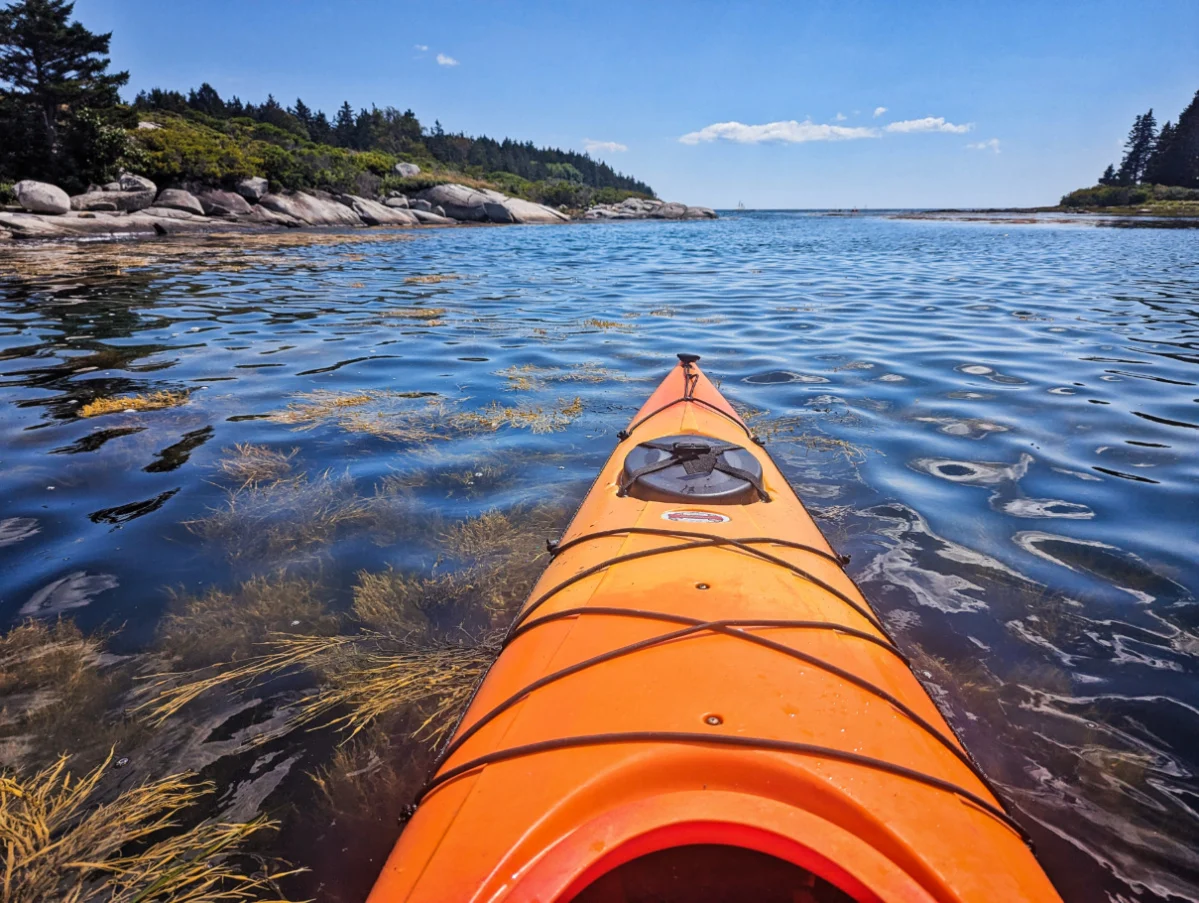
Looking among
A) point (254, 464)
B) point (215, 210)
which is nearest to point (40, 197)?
point (215, 210)

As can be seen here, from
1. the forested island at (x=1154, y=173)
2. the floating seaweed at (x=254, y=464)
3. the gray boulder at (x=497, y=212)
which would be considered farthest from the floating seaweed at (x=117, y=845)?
the forested island at (x=1154, y=173)

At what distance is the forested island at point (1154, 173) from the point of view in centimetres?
6275

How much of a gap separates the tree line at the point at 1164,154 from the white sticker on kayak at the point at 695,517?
9290 centimetres

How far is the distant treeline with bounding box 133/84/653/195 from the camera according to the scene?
59.4 m

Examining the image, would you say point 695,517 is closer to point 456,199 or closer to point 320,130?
point 456,199

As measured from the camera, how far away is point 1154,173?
70062 mm

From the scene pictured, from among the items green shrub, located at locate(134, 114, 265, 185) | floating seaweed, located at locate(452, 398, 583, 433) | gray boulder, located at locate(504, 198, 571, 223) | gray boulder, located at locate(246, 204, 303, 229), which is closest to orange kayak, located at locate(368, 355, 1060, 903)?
floating seaweed, located at locate(452, 398, 583, 433)

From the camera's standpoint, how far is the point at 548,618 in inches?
90.2

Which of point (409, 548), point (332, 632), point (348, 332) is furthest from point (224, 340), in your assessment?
point (332, 632)

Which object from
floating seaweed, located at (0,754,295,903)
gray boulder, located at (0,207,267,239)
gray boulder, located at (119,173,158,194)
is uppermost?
gray boulder, located at (119,173,158,194)

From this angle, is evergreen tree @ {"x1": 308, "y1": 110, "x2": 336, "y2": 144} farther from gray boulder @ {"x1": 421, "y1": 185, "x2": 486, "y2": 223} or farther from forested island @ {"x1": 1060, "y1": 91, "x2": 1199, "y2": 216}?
forested island @ {"x1": 1060, "y1": 91, "x2": 1199, "y2": 216}

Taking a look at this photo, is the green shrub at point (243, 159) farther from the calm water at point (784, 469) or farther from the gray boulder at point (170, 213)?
the calm water at point (784, 469)

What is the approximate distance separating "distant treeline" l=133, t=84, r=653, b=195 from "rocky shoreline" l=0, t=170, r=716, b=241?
18.2 metres

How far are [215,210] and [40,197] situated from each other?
9.19 meters
